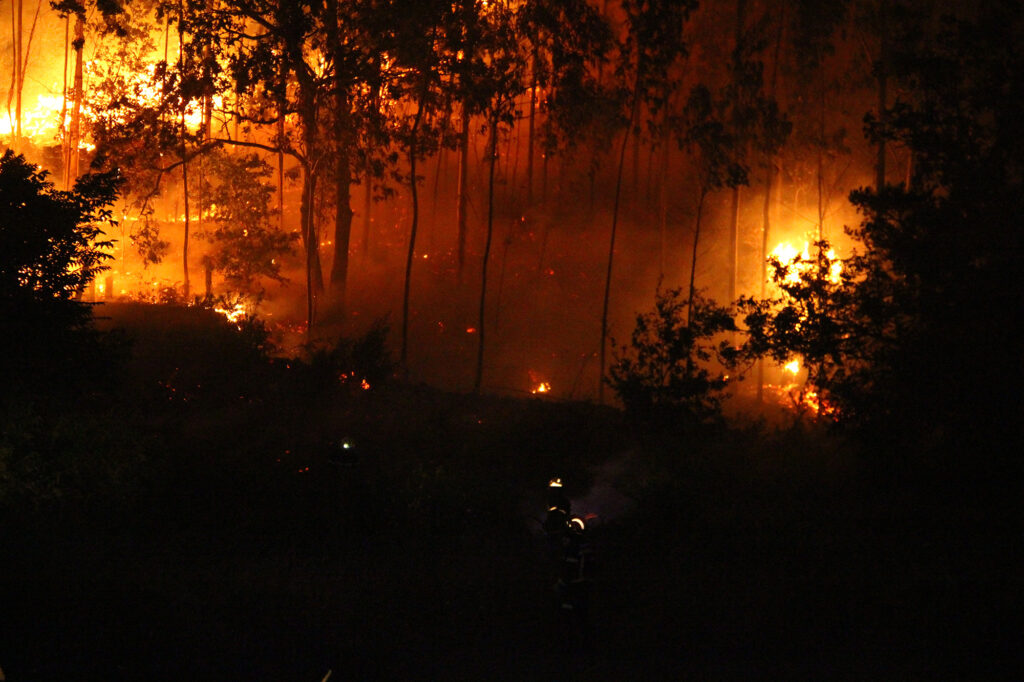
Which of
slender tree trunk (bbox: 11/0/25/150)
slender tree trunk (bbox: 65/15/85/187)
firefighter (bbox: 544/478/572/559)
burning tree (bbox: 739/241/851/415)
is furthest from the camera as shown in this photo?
slender tree trunk (bbox: 11/0/25/150)

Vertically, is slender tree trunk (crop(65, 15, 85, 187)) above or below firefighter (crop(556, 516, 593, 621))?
above

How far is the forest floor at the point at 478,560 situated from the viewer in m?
7.86

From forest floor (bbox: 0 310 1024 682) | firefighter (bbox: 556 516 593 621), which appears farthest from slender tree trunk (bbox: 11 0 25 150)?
firefighter (bbox: 556 516 593 621)

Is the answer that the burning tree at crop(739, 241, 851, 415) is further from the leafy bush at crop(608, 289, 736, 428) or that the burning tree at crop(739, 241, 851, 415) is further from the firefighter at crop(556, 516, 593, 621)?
the firefighter at crop(556, 516, 593, 621)

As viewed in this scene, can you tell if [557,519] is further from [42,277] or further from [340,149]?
[340,149]

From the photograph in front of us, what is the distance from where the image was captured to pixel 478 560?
10.3 m

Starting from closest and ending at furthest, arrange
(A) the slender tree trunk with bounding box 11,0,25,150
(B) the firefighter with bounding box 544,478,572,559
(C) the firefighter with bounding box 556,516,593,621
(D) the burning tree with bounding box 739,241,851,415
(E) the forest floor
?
(E) the forest floor < (C) the firefighter with bounding box 556,516,593,621 < (B) the firefighter with bounding box 544,478,572,559 < (D) the burning tree with bounding box 739,241,851,415 < (A) the slender tree trunk with bounding box 11,0,25,150

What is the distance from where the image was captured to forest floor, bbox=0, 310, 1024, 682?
786 centimetres

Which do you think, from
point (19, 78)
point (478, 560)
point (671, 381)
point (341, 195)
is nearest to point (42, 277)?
point (478, 560)

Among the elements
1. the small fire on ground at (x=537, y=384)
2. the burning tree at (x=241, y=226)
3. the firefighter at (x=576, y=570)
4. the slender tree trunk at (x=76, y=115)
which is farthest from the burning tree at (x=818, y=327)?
the slender tree trunk at (x=76, y=115)

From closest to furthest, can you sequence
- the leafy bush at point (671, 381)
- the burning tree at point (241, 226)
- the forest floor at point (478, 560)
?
the forest floor at point (478, 560) < the leafy bush at point (671, 381) < the burning tree at point (241, 226)

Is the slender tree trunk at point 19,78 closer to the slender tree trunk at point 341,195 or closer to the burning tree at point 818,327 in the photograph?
the slender tree trunk at point 341,195

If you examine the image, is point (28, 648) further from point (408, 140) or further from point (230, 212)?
point (230, 212)

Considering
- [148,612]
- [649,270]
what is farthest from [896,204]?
[649,270]
